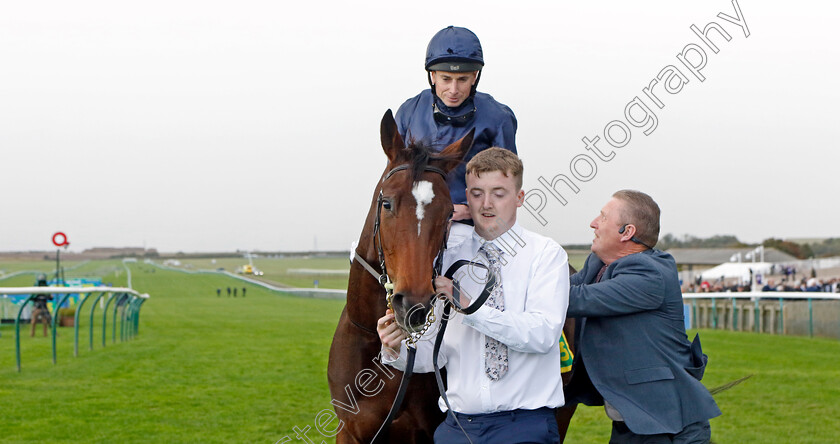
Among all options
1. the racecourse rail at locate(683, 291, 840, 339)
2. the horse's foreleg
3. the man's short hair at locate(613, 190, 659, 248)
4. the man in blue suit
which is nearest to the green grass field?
the racecourse rail at locate(683, 291, 840, 339)

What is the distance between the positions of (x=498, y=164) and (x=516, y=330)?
533mm

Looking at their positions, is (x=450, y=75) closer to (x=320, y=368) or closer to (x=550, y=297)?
(x=550, y=297)

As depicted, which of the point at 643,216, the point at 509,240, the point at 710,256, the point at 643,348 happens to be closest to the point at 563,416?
the point at 643,348

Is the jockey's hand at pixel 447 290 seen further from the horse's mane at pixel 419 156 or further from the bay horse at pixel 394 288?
the horse's mane at pixel 419 156

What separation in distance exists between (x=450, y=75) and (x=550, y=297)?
3.91 ft

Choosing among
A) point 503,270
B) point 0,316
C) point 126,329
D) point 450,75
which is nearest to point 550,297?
point 503,270

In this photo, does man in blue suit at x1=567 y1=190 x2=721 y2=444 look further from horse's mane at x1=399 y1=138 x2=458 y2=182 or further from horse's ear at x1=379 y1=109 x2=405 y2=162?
horse's ear at x1=379 y1=109 x2=405 y2=162

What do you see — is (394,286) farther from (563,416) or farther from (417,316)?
(563,416)

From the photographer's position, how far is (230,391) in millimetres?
8492

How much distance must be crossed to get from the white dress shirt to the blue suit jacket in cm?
39

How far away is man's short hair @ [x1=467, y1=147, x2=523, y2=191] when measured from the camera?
2.27 m

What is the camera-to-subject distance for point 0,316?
16672 mm

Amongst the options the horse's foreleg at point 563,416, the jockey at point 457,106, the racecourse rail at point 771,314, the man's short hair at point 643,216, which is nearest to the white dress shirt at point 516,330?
the man's short hair at point 643,216

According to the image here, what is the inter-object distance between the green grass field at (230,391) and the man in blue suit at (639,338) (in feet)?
11.6
